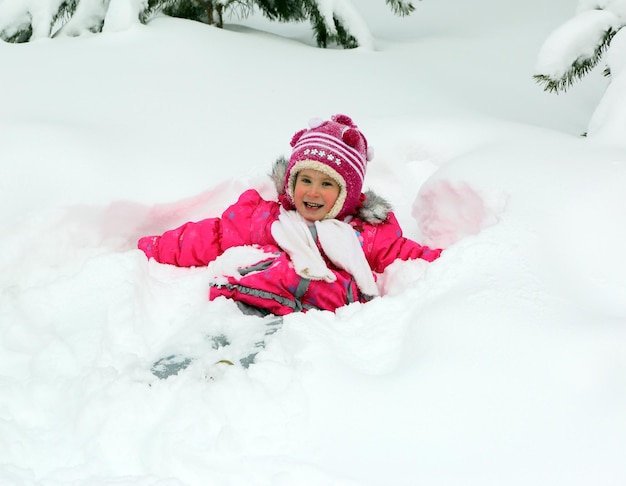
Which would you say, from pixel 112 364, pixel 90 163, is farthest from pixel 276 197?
pixel 112 364

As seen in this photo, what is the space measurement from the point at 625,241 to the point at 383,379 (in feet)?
3.06

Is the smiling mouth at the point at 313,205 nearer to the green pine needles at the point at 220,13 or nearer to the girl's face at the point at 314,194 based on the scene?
the girl's face at the point at 314,194

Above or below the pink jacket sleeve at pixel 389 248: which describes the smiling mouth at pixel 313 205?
above

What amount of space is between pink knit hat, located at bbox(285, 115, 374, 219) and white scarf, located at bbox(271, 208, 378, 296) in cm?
12

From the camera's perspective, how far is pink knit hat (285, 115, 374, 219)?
2602 mm

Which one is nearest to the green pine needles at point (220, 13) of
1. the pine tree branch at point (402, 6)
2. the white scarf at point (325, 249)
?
the pine tree branch at point (402, 6)

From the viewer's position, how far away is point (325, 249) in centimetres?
252

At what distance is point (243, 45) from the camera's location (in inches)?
164

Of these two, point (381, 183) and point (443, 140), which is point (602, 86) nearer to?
point (443, 140)

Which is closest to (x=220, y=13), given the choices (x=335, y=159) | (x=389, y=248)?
(x=335, y=159)

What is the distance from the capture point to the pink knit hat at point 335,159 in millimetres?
2602

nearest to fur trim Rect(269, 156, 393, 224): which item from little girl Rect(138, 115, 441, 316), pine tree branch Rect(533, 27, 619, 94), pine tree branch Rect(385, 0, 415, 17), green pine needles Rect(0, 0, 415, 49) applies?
little girl Rect(138, 115, 441, 316)

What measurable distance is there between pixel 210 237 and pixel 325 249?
1.52 ft

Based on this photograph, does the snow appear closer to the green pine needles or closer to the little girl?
the little girl
